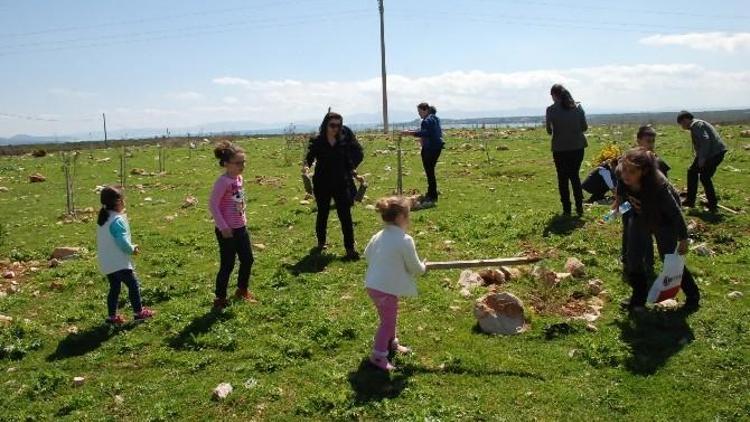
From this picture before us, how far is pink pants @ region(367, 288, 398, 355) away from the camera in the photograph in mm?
6074

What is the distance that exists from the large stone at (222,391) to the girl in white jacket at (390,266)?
1.44 metres

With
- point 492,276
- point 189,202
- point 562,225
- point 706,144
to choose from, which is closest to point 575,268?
point 492,276

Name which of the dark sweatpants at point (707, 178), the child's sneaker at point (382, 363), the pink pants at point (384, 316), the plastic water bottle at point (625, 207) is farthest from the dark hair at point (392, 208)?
the dark sweatpants at point (707, 178)

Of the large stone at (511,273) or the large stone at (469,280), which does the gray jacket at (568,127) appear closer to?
the large stone at (511,273)

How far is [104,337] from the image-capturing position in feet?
24.5

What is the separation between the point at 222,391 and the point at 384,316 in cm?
166

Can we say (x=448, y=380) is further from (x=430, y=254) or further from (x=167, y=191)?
(x=167, y=191)

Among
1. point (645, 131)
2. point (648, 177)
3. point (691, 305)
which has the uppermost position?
point (645, 131)

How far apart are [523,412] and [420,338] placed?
178 cm

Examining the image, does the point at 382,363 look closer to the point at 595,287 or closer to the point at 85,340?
the point at 595,287

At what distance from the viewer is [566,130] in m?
11.6

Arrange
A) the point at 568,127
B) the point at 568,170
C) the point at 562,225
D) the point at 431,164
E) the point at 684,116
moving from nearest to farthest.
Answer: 1. the point at 562,225
2. the point at 568,127
3. the point at 568,170
4. the point at 684,116
5. the point at 431,164

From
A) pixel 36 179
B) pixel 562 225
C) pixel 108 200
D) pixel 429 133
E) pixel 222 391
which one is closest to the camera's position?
pixel 222 391

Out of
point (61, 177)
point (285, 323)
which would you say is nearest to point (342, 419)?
point (285, 323)
